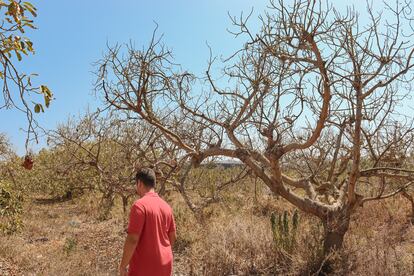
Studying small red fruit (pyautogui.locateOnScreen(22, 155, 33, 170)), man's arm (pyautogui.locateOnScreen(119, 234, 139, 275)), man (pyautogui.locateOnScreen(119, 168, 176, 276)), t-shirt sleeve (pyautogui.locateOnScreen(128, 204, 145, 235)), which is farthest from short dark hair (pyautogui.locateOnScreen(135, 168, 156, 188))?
small red fruit (pyautogui.locateOnScreen(22, 155, 33, 170))

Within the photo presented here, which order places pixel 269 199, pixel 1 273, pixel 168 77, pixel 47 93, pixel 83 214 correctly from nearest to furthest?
pixel 47 93
pixel 1 273
pixel 168 77
pixel 269 199
pixel 83 214

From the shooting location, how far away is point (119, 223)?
12336 mm

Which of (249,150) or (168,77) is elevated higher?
(168,77)

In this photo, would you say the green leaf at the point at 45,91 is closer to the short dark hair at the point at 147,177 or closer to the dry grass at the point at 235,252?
the short dark hair at the point at 147,177

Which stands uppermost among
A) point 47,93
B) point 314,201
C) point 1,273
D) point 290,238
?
point 47,93

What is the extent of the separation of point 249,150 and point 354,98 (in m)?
1.76

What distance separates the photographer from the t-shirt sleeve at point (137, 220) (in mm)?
3648

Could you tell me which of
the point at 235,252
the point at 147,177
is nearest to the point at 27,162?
the point at 147,177

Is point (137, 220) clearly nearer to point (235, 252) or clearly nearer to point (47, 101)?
point (47, 101)

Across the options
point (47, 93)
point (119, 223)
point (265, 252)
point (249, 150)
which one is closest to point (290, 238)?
point (265, 252)

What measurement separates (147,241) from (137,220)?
0.23 m

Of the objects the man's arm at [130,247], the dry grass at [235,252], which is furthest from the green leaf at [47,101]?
the dry grass at [235,252]

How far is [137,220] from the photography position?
3.66m

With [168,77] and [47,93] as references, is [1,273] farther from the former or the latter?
[47,93]
